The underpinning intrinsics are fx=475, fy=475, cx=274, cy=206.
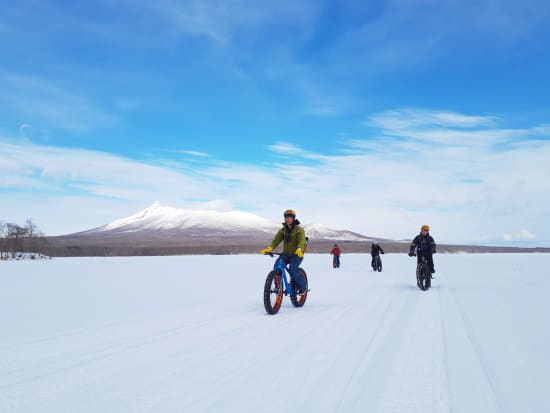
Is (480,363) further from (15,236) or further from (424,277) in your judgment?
(15,236)

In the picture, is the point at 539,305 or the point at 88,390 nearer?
the point at 88,390

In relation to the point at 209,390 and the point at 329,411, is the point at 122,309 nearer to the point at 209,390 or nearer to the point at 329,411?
the point at 209,390

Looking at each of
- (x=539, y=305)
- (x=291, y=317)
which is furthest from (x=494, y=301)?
(x=291, y=317)

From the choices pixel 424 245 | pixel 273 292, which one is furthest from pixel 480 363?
pixel 424 245

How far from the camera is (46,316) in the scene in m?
8.98

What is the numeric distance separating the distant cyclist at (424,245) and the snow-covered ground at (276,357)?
3.66m

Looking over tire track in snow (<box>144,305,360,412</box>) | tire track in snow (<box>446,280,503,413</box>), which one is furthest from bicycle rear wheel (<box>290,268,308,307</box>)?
tire track in snow (<box>446,280,503,413</box>)

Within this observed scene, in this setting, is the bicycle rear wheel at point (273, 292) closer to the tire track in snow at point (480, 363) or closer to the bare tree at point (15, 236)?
the tire track in snow at point (480, 363)

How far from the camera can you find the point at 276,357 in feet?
18.4

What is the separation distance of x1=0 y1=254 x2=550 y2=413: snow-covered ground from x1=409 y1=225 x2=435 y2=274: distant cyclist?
12.0 ft

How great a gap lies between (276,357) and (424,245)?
32.5 ft

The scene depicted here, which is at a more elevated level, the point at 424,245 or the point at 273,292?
the point at 424,245

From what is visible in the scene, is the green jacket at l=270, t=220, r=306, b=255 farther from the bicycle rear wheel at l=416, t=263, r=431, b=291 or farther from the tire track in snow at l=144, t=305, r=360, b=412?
the bicycle rear wheel at l=416, t=263, r=431, b=291

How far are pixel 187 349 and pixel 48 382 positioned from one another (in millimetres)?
1770
